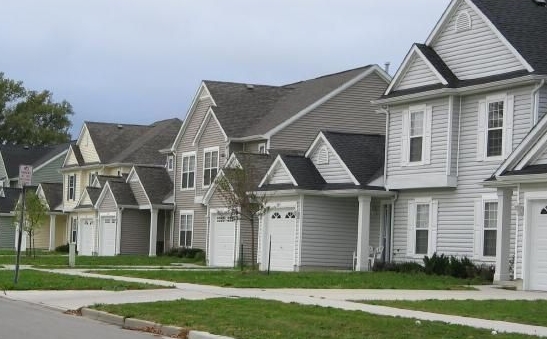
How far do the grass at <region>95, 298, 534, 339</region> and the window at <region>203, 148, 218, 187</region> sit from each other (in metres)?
27.5

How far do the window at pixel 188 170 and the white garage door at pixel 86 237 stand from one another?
997 centimetres

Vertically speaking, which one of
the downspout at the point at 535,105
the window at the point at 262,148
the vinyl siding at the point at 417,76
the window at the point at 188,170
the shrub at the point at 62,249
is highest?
the vinyl siding at the point at 417,76

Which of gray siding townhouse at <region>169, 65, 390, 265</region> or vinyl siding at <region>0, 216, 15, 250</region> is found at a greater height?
gray siding townhouse at <region>169, 65, 390, 265</region>

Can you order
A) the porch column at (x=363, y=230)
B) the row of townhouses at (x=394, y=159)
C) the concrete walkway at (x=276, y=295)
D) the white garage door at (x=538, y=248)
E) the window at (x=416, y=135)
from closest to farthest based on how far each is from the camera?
1. the concrete walkway at (x=276, y=295)
2. the white garage door at (x=538, y=248)
3. the row of townhouses at (x=394, y=159)
4. the window at (x=416, y=135)
5. the porch column at (x=363, y=230)

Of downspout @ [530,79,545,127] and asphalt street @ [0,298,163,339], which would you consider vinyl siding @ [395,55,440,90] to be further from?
asphalt street @ [0,298,163,339]

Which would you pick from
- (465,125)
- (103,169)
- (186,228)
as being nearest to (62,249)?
(103,169)

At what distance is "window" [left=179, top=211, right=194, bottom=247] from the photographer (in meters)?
48.9

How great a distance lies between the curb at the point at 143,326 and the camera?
14.3 m

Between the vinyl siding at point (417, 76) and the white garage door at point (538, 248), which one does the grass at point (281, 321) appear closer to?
the white garage door at point (538, 248)

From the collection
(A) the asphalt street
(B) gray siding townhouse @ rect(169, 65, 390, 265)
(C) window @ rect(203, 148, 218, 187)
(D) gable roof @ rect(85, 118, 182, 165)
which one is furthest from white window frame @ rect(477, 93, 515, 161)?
(D) gable roof @ rect(85, 118, 182, 165)

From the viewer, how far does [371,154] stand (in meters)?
→ 34.7

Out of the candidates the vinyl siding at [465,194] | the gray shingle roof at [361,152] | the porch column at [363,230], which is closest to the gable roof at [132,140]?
the gray shingle roof at [361,152]

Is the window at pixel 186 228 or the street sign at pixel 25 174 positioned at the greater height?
the street sign at pixel 25 174

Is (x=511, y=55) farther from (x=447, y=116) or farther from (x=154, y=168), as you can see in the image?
(x=154, y=168)
